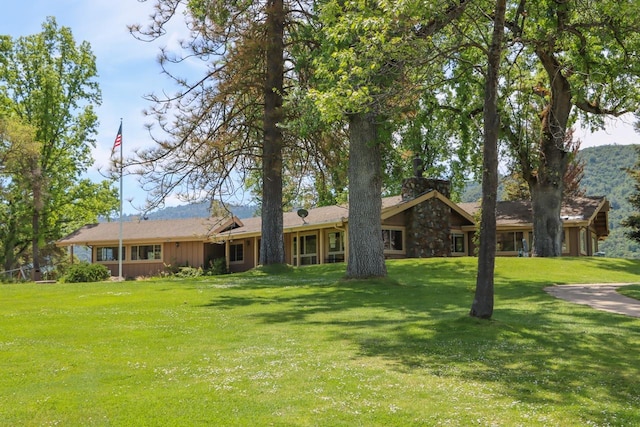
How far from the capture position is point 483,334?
33.0ft

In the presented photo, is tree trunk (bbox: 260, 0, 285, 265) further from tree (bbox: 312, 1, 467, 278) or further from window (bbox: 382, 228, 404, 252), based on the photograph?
window (bbox: 382, 228, 404, 252)

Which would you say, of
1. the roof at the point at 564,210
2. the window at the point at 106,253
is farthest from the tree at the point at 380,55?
the window at the point at 106,253

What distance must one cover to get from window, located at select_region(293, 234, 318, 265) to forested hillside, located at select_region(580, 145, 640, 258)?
64639 millimetres

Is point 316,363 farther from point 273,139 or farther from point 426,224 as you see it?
point 426,224

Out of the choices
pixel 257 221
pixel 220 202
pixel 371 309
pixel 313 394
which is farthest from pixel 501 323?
pixel 257 221

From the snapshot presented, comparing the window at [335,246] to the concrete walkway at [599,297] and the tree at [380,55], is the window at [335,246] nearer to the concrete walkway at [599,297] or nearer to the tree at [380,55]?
the concrete walkway at [599,297]

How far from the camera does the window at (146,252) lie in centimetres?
4116

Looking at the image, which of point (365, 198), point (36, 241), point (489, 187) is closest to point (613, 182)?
point (36, 241)

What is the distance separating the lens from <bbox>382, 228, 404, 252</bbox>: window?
32.0 metres

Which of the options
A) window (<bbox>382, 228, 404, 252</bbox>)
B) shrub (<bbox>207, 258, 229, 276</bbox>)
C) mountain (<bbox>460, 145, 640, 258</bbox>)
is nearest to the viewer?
window (<bbox>382, 228, 404, 252</bbox>)

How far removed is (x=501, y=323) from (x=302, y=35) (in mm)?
14511

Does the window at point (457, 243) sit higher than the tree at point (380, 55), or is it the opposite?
the tree at point (380, 55)

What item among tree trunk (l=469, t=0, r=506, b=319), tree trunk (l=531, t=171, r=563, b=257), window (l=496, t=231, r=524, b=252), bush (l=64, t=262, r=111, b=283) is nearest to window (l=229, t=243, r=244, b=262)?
bush (l=64, t=262, r=111, b=283)

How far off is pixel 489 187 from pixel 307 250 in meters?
24.8
